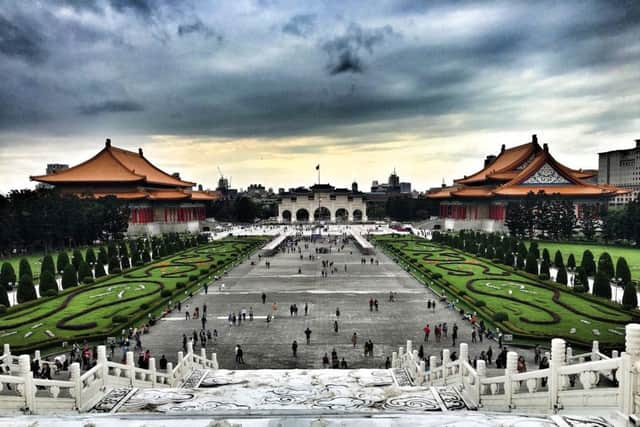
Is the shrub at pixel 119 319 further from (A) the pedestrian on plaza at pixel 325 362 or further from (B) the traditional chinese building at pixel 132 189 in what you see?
(B) the traditional chinese building at pixel 132 189

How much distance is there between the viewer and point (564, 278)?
35656mm

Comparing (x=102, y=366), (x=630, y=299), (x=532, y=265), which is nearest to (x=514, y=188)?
(x=532, y=265)

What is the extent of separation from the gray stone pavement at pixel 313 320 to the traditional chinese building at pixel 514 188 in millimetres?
41418

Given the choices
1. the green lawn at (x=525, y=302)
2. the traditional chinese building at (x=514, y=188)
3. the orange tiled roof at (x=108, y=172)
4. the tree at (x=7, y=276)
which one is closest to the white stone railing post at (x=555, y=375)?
the green lawn at (x=525, y=302)

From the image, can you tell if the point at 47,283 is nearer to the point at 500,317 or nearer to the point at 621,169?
the point at 500,317

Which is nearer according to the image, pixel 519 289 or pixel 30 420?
pixel 30 420

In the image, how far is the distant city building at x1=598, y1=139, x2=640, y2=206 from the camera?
147875 mm

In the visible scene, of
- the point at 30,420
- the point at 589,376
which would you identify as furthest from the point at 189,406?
the point at 589,376

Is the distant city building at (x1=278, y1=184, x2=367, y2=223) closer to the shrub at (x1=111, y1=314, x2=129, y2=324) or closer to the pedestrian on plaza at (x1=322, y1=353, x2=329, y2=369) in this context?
the shrub at (x1=111, y1=314, x2=129, y2=324)

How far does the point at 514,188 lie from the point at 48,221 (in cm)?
6153

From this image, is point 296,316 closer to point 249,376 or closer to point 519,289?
point 249,376

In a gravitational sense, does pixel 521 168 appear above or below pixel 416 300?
above

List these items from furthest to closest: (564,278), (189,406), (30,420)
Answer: (564,278) → (189,406) → (30,420)

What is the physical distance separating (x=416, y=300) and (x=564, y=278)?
36.4 ft
